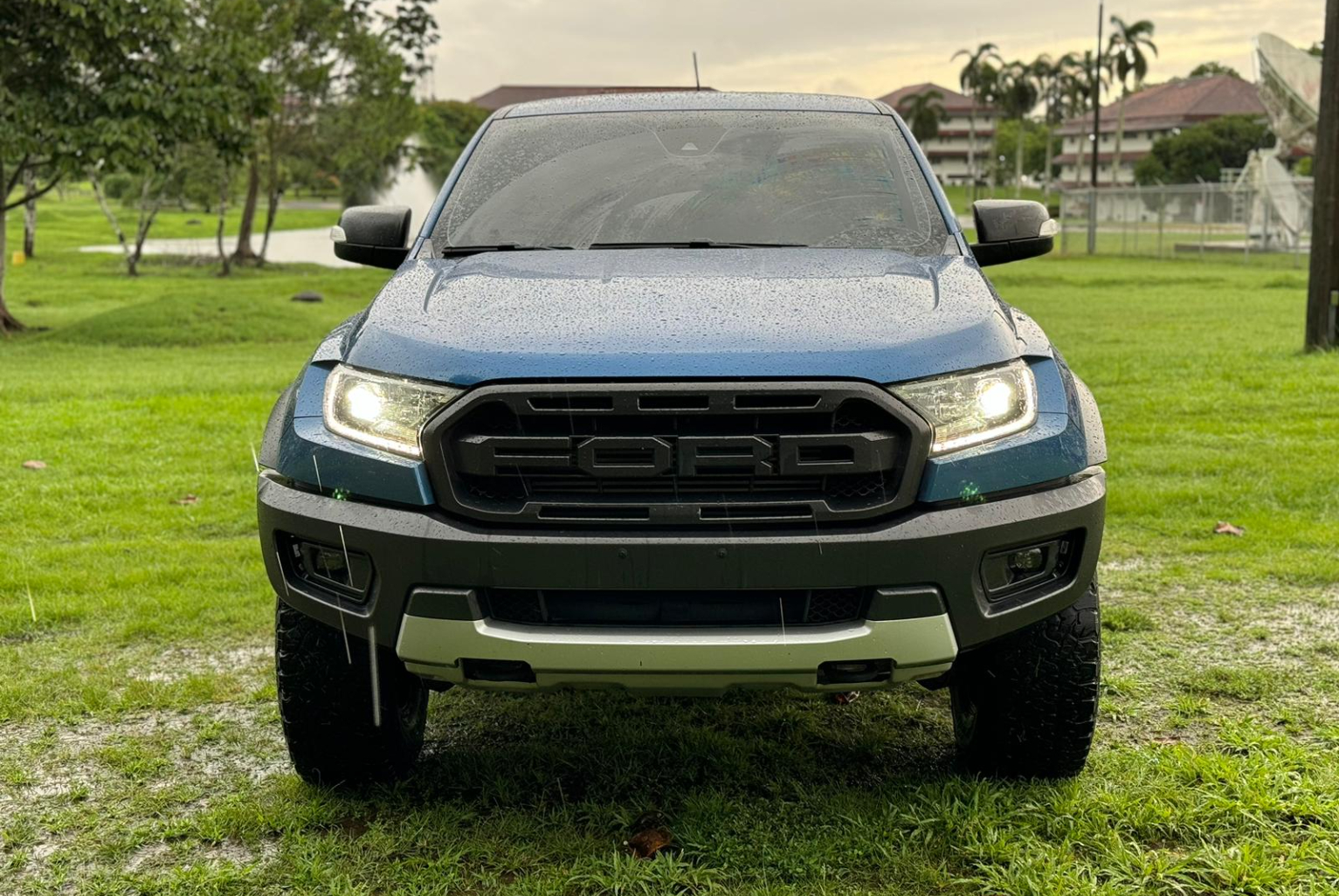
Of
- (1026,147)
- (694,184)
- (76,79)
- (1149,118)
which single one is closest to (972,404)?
(694,184)

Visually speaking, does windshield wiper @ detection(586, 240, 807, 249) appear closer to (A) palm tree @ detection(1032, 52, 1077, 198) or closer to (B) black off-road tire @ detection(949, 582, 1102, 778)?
(B) black off-road tire @ detection(949, 582, 1102, 778)

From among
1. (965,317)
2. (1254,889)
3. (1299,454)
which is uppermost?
(965,317)

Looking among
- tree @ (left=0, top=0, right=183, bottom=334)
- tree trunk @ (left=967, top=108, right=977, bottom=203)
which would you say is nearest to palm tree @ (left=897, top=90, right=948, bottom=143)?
tree trunk @ (left=967, top=108, right=977, bottom=203)

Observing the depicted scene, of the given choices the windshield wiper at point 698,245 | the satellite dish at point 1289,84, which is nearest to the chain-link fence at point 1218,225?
the satellite dish at point 1289,84

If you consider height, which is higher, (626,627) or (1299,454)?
(626,627)

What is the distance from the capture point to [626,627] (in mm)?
2797

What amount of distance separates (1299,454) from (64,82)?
15.2 metres

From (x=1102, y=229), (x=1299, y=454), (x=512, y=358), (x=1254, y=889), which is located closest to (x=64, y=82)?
(x=1299, y=454)

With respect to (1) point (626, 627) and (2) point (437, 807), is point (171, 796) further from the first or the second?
(1) point (626, 627)

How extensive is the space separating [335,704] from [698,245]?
5.09ft

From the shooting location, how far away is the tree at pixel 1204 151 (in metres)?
84.9

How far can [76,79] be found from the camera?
17.0m

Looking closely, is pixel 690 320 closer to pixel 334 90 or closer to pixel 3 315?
pixel 3 315

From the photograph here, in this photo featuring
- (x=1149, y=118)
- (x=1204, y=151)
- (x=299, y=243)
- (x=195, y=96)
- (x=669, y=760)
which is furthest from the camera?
(x=1149, y=118)
